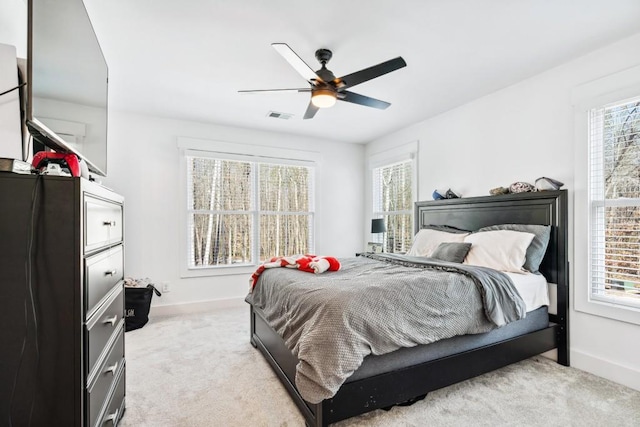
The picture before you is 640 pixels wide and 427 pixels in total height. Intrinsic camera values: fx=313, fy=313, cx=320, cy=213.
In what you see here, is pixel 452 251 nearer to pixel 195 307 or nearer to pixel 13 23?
pixel 195 307

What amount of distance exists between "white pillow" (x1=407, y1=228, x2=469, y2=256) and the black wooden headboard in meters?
0.24

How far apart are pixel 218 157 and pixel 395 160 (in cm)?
264

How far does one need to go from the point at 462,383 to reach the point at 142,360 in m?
2.61

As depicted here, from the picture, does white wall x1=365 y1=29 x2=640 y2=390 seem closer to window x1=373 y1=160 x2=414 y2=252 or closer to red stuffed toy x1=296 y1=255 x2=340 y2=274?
window x1=373 y1=160 x2=414 y2=252

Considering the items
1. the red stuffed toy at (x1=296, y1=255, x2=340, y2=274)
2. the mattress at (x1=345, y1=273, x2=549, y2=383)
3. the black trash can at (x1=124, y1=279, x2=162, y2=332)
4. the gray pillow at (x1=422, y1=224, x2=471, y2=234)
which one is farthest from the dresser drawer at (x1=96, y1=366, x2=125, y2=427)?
the gray pillow at (x1=422, y1=224, x2=471, y2=234)

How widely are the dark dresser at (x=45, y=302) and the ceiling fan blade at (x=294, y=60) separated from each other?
53.7 inches

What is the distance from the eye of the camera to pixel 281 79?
3049 mm

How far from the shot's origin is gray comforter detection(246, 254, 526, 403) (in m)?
1.65

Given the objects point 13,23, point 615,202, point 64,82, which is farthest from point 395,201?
point 13,23

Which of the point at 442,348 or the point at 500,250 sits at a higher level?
the point at 500,250

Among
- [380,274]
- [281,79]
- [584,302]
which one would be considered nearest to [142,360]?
[380,274]

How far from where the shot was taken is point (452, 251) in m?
3.04

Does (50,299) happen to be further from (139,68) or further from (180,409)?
(139,68)

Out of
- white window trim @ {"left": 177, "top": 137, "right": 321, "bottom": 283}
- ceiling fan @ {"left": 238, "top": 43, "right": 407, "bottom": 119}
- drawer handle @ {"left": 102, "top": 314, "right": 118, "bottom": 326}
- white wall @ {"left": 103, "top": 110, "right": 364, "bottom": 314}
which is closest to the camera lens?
drawer handle @ {"left": 102, "top": 314, "right": 118, "bottom": 326}
